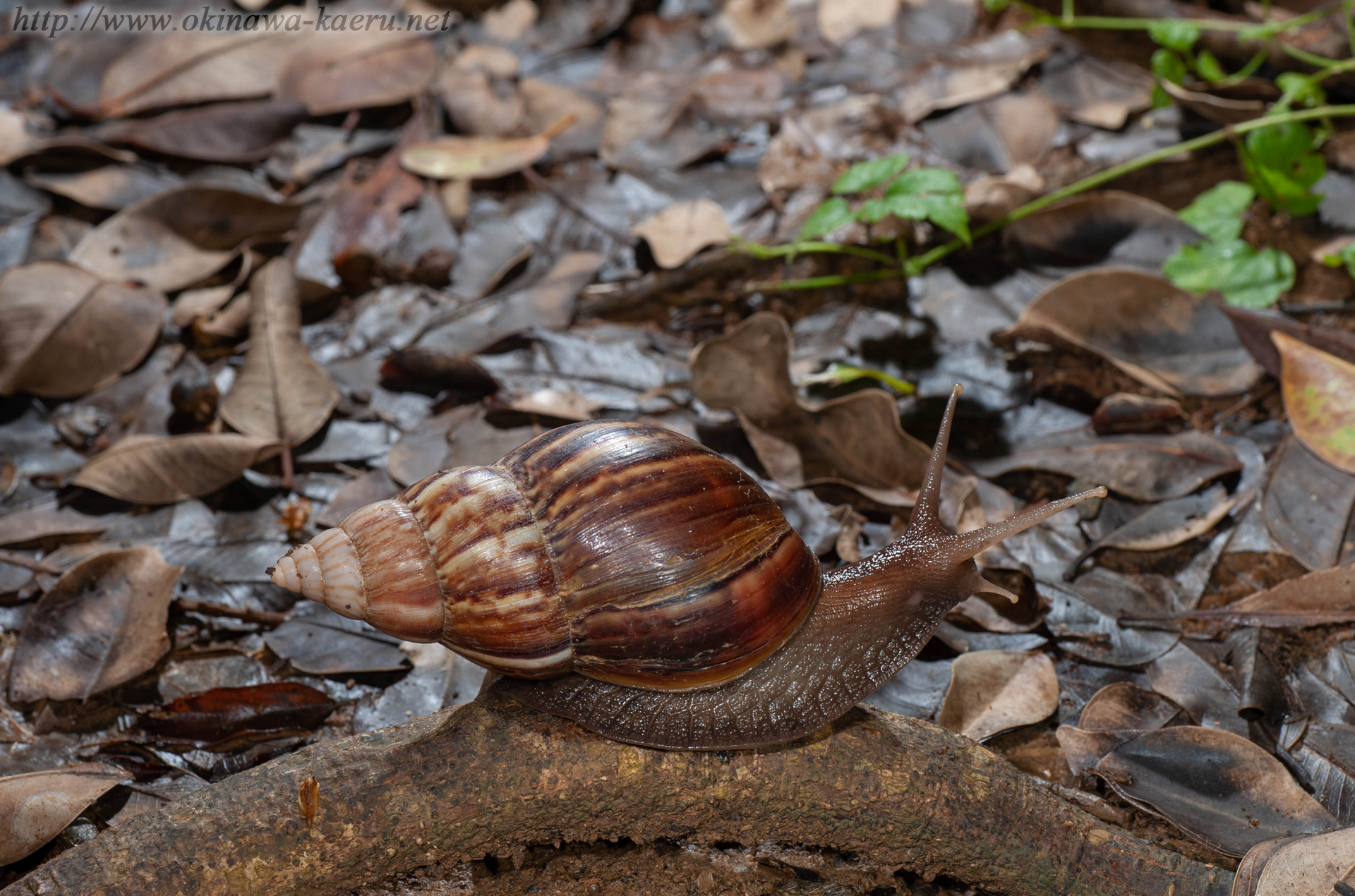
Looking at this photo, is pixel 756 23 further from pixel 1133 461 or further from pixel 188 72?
pixel 1133 461

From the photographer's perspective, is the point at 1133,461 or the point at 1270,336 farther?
the point at 1270,336

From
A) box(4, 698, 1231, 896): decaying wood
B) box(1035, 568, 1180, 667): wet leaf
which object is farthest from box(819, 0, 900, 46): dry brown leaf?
box(4, 698, 1231, 896): decaying wood

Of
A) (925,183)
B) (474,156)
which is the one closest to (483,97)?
(474,156)

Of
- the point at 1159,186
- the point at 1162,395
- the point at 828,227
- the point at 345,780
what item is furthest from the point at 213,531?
the point at 1159,186

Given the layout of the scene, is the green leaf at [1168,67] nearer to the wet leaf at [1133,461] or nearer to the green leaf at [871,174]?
the green leaf at [871,174]

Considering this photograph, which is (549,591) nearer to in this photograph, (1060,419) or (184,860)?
(184,860)

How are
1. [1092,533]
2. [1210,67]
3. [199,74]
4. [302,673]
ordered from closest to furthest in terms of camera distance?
[302,673] → [1092,533] → [1210,67] → [199,74]
